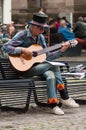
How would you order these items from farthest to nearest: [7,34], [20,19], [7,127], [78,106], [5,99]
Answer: [20,19]
[7,34]
[78,106]
[5,99]
[7,127]

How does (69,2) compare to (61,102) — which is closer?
(61,102)

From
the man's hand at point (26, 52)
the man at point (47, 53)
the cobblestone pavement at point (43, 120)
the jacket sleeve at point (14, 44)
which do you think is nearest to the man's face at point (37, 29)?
the man at point (47, 53)

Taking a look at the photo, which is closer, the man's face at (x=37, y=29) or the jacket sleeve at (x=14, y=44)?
the jacket sleeve at (x=14, y=44)

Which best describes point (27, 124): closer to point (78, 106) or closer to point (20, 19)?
point (78, 106)

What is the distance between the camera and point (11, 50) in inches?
329

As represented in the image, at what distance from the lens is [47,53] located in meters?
8.66

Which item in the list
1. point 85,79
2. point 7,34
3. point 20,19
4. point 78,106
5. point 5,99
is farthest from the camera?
point 20,19

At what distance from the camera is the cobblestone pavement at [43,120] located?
7.40 meters

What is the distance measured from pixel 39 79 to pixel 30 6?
25.2m

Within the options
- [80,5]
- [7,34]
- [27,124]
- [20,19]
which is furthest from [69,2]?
[27,124]

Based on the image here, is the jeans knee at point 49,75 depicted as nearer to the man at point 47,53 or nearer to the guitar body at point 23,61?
the man at point 47,53

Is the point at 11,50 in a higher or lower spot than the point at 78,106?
higher

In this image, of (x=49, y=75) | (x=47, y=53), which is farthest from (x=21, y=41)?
(x=49, y=75)

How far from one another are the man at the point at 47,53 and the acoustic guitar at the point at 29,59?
0.06 metres
